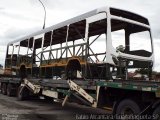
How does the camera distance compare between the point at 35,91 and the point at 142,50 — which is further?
the point at 35,91

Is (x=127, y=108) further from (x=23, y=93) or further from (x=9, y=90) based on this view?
(x=9, y=90)

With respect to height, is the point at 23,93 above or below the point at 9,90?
below

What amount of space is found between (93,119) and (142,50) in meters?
2.77

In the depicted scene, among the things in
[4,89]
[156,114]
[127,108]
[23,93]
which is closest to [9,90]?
[4,89]

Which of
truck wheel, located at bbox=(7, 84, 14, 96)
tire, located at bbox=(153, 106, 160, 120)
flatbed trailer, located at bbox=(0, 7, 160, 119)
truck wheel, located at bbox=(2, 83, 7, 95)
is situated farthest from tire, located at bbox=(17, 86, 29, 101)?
tire, located at bbox=(153, 106, 160, 120)

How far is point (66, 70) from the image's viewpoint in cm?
1260

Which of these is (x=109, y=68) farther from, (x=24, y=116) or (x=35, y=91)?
(x=35, y=91)

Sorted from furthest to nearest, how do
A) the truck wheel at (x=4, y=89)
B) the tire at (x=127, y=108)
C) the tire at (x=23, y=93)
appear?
the truck wheel at (x=4, y=89) → the tire at (x=23, y=93) → the tire at (x=127, y=108)

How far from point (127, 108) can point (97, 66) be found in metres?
2.47

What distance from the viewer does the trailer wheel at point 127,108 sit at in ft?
27.5

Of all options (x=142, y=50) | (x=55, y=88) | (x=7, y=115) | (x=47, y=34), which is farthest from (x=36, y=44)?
(x=142, y=50)

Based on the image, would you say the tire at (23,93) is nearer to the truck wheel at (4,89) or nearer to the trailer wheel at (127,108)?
the truck wheel at (4,89)

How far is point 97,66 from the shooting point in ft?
35.7

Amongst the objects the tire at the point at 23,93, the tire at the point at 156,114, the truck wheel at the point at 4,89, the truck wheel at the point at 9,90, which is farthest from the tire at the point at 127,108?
the truck wheel at the point at 4,89
